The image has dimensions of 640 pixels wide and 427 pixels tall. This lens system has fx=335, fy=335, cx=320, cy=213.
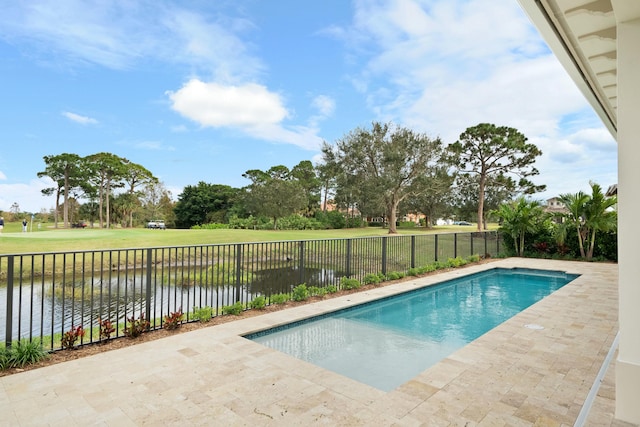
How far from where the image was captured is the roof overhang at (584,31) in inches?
83.2

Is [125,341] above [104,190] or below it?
below

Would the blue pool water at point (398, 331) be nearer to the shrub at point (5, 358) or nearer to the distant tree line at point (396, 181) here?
the shrub at point (5, 358)

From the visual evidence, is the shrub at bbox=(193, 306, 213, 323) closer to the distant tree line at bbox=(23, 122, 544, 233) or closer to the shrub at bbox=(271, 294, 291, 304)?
the shrub at bbox=(271, 294, 291, 304)

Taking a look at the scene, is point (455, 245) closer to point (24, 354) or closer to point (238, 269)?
point (238, 269)

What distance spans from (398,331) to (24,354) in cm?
410

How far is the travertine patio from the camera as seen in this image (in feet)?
6.99

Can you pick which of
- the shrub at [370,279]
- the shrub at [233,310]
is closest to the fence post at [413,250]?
the shrub at [370,279]

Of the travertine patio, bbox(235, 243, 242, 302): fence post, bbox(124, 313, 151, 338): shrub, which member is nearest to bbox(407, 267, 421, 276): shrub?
the travertine patio

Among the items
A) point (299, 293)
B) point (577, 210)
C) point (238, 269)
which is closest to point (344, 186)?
point (577, 210)

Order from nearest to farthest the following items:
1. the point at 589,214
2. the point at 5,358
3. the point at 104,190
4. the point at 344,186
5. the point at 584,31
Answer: the point at 584,31 < the point at 5,358 < the point at 589,214 < the point at 344,186 < the point at 104,190

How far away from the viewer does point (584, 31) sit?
8.02ft

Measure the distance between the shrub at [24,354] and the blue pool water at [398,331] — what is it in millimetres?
1921

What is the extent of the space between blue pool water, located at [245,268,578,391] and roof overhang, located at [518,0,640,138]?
121 inches

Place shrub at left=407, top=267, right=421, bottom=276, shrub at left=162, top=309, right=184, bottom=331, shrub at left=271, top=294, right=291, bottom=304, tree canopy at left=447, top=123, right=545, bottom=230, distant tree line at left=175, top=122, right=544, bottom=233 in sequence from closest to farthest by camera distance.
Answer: shrub at left=162, top=309, right=184, bottom=331, shrub at left=271, top=294, right=291, bottom=304, shrub at left=407, top=267, right=421, bottom=276, distant tree line at left=175, top=122, right=544, bottom=233, tree canopy at left=447, top=123, right=545, bottom=230
